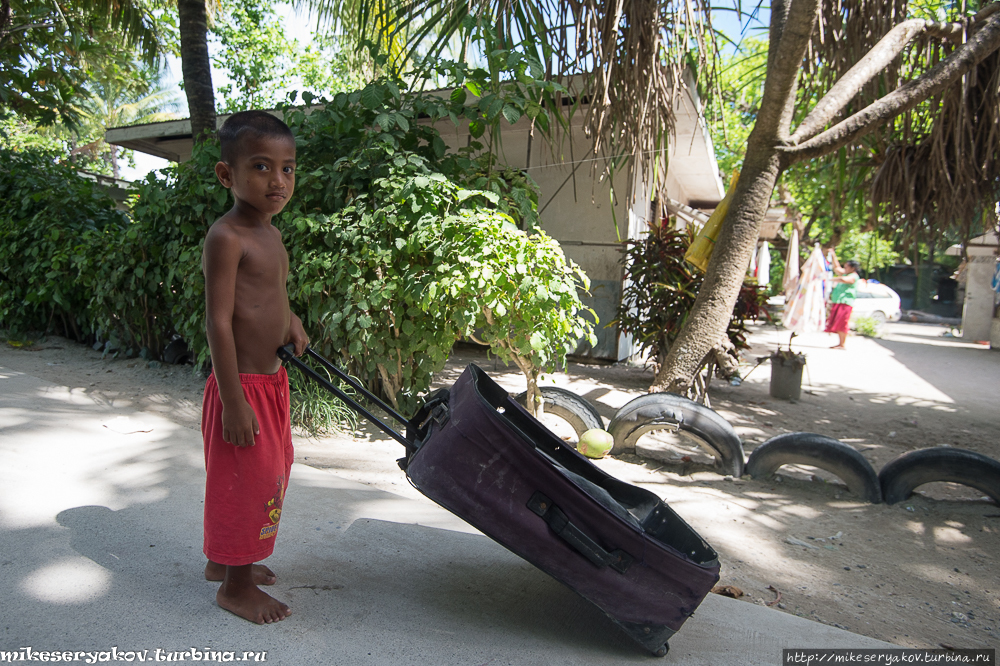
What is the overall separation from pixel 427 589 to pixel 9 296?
6649 mm

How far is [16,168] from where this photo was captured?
7113 millimetres

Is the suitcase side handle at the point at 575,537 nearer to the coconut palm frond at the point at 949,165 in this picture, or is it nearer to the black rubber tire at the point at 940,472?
the black rubber tire at the point at 940,472

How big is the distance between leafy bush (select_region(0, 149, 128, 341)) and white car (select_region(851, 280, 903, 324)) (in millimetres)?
20867

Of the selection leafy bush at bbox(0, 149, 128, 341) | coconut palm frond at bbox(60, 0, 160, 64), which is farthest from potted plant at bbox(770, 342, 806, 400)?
coconut palm frond at bbox(60, 0, 160, 64)

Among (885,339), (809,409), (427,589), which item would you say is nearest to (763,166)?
(809,409)

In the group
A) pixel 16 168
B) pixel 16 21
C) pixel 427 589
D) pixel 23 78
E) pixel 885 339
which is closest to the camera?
pixel 427 589

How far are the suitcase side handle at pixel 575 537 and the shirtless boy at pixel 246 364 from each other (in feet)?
2.92

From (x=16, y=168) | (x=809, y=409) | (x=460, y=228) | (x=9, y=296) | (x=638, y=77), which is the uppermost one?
(x=638, y=77)

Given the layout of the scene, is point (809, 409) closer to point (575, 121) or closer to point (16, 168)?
point (575, 121)

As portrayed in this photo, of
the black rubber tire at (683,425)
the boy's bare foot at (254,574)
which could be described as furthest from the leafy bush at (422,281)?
the boy's bare foot at (254,574)

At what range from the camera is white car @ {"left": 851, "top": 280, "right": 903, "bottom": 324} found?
66.8ft

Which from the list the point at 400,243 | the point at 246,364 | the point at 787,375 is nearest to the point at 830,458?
the point at 400,243

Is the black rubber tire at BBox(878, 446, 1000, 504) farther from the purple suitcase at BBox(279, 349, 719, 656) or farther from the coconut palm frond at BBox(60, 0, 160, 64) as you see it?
the coconut palm frond at BBox(60, 0, 160, 64)

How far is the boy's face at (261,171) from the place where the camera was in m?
1.95
